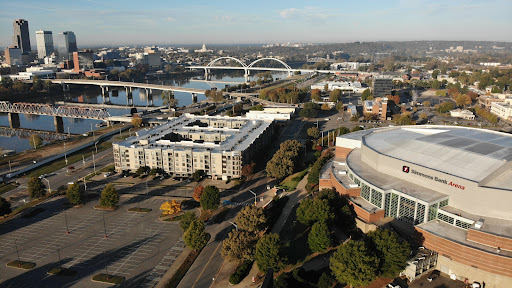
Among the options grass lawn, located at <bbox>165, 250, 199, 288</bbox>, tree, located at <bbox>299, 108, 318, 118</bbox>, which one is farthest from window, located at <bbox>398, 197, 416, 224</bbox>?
tree, located at <bbox>299, 108, 318, 118</bbox>

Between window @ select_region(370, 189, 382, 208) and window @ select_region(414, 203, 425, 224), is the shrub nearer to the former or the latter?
window @ select_region(370, 189, 382, 208)

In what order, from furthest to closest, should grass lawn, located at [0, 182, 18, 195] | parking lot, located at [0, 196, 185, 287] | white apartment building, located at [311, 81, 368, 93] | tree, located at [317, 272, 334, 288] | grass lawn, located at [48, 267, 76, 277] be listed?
white apartment building, located at [311, 81, 368, 93], grass lawn, located at [0, 182, 18, 195], grass lawn, located at [48, 267, 76, 277], parking lot, located at [0, 196, 185, 287], tree, located at [317, 272, 334, 288]

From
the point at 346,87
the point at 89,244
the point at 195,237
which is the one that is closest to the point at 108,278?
the point at 89,244

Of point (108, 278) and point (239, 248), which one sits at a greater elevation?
point (239, 248)

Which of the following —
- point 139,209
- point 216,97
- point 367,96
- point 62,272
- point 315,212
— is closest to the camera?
point 62,272

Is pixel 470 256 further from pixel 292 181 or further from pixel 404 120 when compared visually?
pixel 404 120
